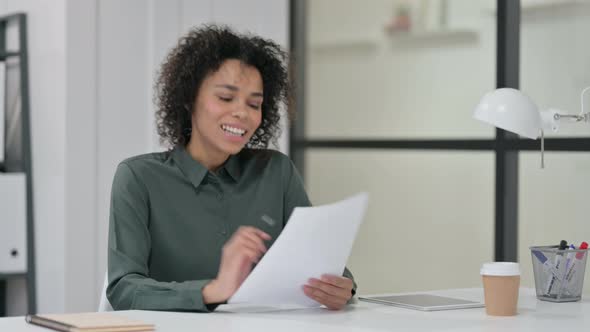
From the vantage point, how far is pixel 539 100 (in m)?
3.28

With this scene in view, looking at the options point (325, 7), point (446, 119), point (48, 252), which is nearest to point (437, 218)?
point (446, 119)

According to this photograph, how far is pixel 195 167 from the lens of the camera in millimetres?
2426

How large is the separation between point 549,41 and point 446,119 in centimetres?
58

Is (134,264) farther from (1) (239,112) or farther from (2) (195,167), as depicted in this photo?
(1) (239,112)

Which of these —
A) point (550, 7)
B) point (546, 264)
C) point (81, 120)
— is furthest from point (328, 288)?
point (81, 120)

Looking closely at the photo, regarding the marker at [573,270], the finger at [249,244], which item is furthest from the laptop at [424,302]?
the finger at [249,244]

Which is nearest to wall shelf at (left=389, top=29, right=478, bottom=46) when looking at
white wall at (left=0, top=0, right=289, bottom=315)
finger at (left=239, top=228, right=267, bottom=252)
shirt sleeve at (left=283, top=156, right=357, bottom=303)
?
white wall at (left=0, top=0, right=289, bottom=315)

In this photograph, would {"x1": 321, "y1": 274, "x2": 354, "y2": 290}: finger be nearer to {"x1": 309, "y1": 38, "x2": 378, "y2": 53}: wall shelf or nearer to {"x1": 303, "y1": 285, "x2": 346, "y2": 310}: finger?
{"x1": 303, "y1": 285, "x2": 346, "y2": 310}: finger

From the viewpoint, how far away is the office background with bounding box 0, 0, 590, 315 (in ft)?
10.8

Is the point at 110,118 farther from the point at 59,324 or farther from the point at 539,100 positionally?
the point at 59,324

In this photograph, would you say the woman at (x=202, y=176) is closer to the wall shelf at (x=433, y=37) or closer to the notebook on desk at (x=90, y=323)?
the notebook on desk at (x=90, y=323)

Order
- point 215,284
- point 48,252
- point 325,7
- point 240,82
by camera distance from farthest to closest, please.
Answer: point 325,7
point 48,252
point 240,82
point 215,284

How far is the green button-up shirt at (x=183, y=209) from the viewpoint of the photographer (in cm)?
222

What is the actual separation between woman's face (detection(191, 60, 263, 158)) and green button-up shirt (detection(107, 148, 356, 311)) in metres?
0.07
